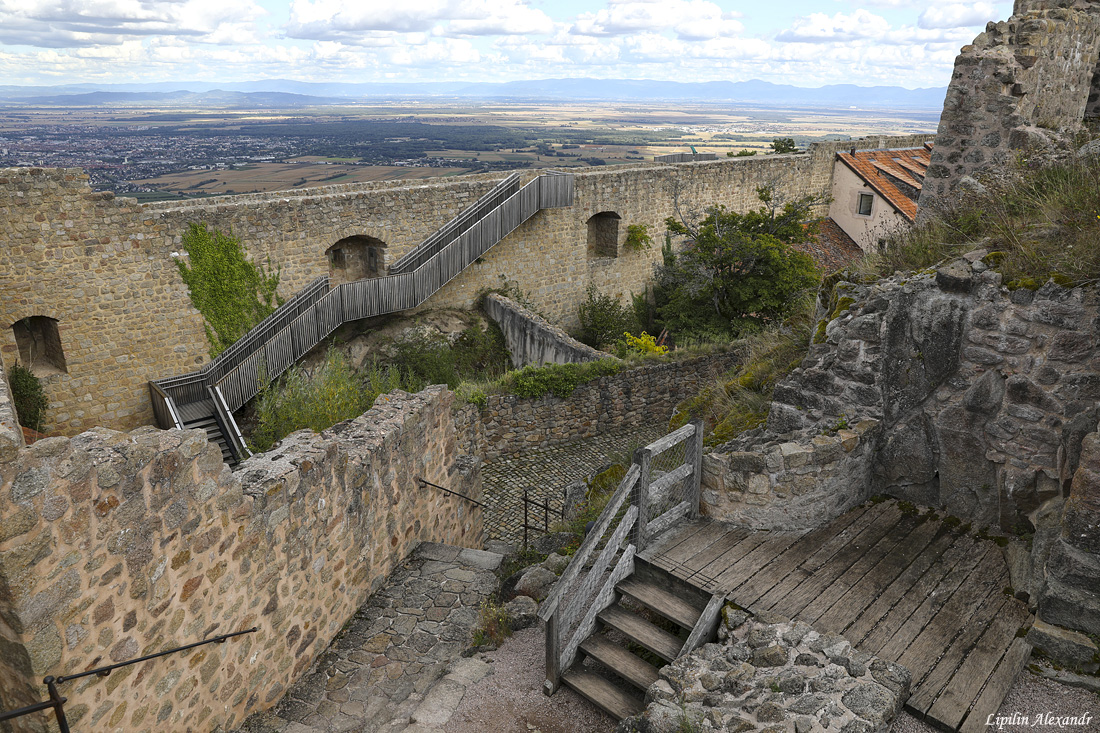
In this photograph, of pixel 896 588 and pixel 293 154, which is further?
pixel 293 154

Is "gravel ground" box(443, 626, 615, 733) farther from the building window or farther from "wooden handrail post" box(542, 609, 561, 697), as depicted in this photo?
the building window

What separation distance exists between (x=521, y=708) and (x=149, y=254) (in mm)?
11331

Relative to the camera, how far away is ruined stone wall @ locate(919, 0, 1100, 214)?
316 inches

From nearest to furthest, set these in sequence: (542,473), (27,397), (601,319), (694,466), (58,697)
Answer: (58,697), (694,466), (542,473), (27,397), (601,319)

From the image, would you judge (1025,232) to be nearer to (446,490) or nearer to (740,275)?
(446,490)

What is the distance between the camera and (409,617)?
20.2 feet

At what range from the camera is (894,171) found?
22547mm

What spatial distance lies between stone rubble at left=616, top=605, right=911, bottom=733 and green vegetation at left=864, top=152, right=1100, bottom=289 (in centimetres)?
270

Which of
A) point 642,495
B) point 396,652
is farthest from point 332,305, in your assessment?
point 642,495

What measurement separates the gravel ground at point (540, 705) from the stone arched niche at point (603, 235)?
591 inches

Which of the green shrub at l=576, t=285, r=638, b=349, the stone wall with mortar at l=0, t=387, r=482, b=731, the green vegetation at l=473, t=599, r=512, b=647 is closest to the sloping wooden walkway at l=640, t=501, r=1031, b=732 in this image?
the green vegetation at l=473, t=599, r=512, b=647

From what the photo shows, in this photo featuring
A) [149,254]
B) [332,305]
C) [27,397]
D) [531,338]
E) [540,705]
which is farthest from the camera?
[531,338]

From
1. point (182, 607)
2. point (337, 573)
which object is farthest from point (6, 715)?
point (337, 573)

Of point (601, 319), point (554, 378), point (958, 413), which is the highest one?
point (958, 413)
